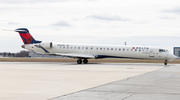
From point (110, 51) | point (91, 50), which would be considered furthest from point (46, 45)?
point (110, 51)

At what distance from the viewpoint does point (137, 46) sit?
41406 mm

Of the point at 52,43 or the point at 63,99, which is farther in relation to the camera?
the point at 52,43

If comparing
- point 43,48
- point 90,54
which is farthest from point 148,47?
point 43,48

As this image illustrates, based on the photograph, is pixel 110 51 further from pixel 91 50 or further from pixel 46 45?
pixel 46 45

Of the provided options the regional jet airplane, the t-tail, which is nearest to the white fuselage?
the regional jet airplane

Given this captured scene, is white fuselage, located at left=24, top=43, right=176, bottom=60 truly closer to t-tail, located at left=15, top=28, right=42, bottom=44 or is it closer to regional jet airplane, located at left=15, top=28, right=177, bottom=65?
regional jet airplane, located at left=15, top=28, right=177, bottom=65

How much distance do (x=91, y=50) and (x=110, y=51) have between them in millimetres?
3074

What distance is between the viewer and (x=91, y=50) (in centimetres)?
4275

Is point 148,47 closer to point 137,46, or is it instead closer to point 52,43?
point 137,46

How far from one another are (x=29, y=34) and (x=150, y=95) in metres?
37.0

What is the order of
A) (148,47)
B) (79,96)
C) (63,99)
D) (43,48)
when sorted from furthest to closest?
(43,48)
(148,47)
(79,96)
(63,99)

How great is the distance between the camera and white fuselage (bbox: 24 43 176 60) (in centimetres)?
4038

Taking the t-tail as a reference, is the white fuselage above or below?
below

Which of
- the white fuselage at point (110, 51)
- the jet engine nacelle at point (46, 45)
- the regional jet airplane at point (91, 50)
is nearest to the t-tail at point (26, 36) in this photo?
the regional jet airplane at point (91, 50)
